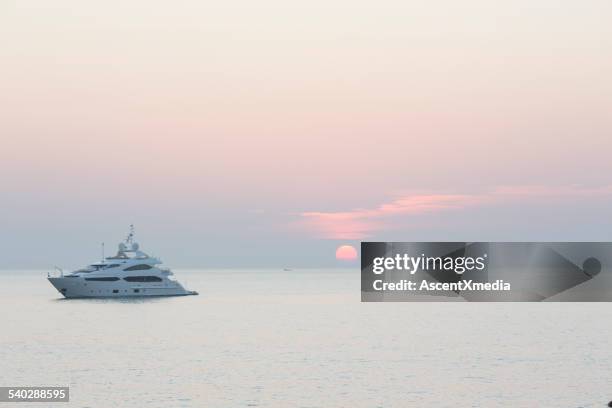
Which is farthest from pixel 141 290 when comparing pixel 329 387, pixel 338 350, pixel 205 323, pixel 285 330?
pixel 329 387

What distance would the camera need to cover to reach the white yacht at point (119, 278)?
142000 millimetres

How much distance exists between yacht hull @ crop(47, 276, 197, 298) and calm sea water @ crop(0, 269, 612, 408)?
12.9 m

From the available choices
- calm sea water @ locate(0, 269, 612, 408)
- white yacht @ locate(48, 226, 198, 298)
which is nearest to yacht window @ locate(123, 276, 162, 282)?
white yacht @ locate(48, 226, 198, 298)

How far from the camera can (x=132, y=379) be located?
204 ft

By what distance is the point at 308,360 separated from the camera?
7356 centimetres

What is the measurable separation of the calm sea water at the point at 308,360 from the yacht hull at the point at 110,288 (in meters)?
12.9

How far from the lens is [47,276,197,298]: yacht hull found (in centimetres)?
14262

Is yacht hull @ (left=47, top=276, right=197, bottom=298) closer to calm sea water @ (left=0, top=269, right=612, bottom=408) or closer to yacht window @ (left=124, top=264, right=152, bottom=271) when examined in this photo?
yacht window @ (left=124, top=264, right=152, bottom=271)

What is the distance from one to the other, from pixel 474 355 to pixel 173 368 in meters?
27.5

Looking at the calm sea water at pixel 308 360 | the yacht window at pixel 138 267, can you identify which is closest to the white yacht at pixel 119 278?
the yacht window at pixel 138 267

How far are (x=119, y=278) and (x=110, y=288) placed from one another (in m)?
2.69

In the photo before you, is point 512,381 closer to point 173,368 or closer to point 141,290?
point 173,368

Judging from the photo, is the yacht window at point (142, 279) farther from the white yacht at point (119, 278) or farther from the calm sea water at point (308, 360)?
the calm sea water at point (308, 360)

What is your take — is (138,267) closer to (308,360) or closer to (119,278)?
(119,278)
